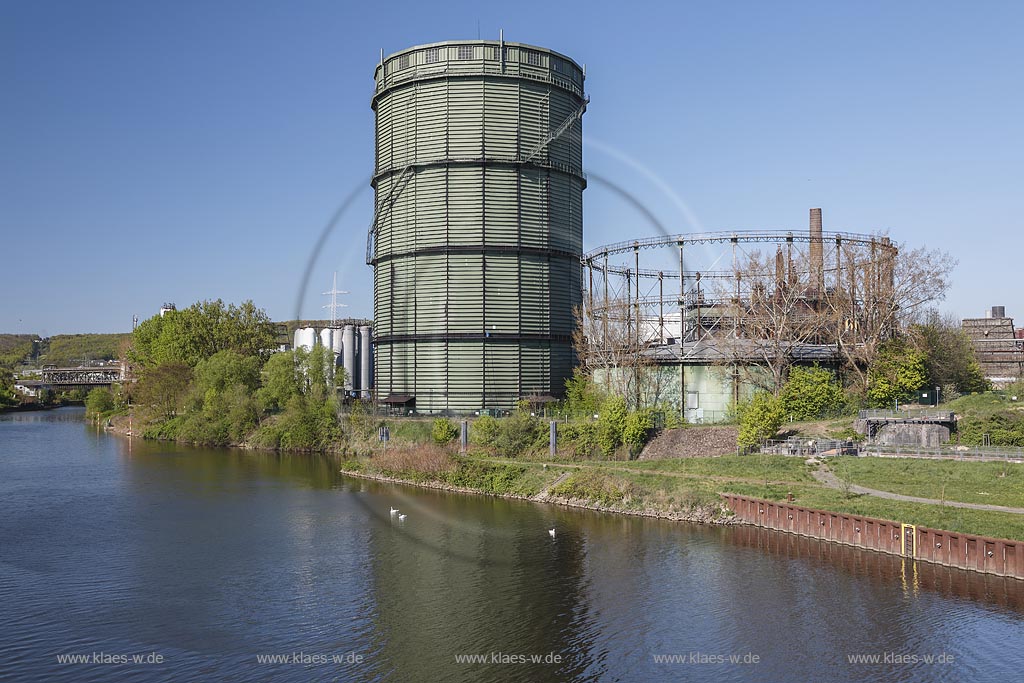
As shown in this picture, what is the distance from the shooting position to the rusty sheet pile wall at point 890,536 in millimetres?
30297

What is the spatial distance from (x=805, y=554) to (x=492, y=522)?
15426 millimetres

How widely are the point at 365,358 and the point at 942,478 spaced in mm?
89067

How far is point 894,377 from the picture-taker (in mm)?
58000

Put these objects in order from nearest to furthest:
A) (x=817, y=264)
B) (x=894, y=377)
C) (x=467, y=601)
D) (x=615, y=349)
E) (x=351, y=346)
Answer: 1. (x=467, y=601)
2. (x=894, y=377)
3. (x=817, y=264)
4. (x=615, y=349)
5. (x=351, y=346)

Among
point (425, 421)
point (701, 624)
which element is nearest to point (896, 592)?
point (701, 624)

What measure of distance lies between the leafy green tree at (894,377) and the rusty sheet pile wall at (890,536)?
73.6 ft

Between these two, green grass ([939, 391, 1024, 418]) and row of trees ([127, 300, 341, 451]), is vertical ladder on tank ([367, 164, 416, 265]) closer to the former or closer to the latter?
row of trees ([127, 300, 341, 451])

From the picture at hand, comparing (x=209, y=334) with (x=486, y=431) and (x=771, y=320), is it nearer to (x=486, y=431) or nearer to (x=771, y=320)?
(x=486, y=431)

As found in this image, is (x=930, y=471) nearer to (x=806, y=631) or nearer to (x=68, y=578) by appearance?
(x=806, y=631)

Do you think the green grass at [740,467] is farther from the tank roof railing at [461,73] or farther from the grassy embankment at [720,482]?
the tank roof railing at [461,73]

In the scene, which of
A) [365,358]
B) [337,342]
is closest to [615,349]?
[337,342]

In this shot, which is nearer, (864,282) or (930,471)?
(930,471)

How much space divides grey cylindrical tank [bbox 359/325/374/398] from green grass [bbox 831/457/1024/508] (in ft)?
269

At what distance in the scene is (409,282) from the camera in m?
72.8
